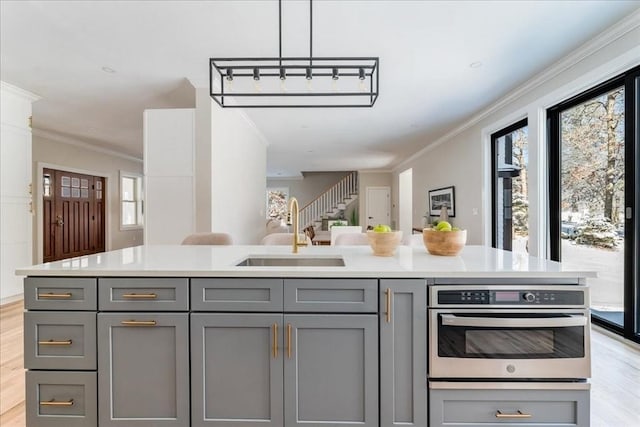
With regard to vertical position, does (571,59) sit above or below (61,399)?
above

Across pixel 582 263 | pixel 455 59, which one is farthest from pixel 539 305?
pixel 455 59

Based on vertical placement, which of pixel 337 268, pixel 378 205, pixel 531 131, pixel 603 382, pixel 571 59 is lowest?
pixel 603 382

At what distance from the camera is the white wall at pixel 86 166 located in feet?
19.2

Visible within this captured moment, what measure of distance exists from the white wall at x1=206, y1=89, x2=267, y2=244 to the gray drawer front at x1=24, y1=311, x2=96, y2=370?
2357 millimetres

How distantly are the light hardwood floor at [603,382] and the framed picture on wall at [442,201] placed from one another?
3.25 metres

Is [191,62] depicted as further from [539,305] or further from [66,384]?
→ [539,305]

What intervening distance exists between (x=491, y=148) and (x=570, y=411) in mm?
4105

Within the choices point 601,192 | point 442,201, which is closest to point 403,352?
point 601,192

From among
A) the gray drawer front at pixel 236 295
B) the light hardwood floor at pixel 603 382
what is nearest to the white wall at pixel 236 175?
the light hardwood floor at pixel 603 382

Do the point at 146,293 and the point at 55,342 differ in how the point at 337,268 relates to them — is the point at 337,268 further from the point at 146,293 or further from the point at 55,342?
the point at 55,342

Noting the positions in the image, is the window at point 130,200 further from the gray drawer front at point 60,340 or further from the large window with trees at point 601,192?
the large window with trees at point 601,192

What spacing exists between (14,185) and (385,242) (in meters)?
4.73

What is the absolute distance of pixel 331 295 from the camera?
1.44 m

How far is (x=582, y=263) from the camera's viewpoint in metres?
3.21
